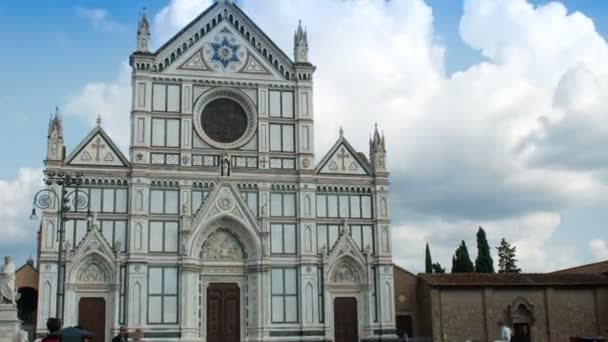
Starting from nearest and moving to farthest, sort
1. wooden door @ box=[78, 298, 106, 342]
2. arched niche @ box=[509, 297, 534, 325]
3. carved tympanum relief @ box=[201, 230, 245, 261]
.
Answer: wooden door @ box=[78, 298, 106, 342] < carved tympanum relief @ box=[201, 230, 245, 261] < arched niche @ box=[509, 297, 534, 325]

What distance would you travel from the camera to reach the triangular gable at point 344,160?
4325 cm

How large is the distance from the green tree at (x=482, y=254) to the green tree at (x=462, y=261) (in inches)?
20.4

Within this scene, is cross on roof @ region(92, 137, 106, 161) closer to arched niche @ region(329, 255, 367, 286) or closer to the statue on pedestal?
the statue on pedestal

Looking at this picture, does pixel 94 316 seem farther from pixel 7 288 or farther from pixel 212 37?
pixel 212 37

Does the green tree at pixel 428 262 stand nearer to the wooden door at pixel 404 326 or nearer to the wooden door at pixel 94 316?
the wooden door at pixel 404 326

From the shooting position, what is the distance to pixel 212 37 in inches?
1697

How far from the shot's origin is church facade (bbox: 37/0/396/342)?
128 ft

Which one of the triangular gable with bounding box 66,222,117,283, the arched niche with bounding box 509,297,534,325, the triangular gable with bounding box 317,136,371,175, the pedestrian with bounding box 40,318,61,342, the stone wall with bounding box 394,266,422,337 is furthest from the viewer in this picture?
the stone wall with bounding box 394,266,422,337

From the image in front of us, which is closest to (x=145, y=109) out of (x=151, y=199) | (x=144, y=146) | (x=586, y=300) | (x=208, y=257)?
(x=144, y=146)

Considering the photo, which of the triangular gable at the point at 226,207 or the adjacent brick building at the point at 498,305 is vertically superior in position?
the triangular gable at the point at 226,207

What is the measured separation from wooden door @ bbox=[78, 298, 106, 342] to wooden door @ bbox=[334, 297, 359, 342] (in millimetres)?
11570

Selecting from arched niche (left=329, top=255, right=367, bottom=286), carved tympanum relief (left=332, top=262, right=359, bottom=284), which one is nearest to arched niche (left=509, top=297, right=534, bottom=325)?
arched niche (left=329, top=255, right=367, bottom=286)

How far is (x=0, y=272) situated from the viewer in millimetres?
30000

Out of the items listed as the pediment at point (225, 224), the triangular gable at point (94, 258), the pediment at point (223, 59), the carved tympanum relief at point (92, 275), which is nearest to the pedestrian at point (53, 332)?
the triangular gable at point (94, 258)
